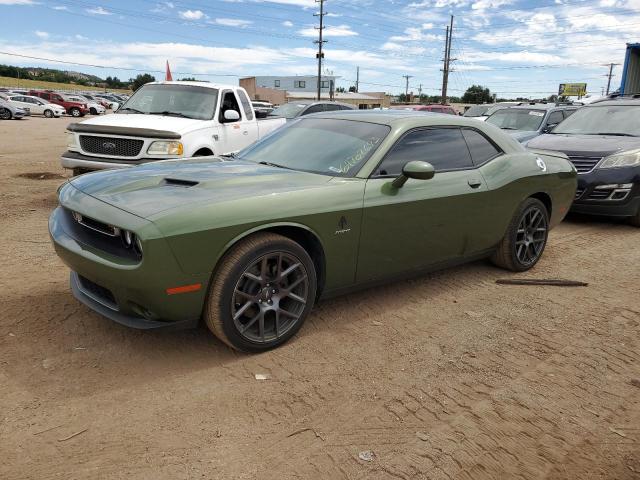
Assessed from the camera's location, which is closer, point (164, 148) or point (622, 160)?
point (164, 148)

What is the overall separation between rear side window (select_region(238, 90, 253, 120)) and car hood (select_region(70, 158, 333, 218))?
4.89 meters

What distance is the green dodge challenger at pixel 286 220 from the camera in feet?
9.61

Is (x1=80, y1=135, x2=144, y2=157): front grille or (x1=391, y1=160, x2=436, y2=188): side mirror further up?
(x1=391, y1=160, x2=436, y2=188): side mirror

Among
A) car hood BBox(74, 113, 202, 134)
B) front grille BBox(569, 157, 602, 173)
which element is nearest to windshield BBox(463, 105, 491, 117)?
front grille BBox(569, 157, 602, 173)

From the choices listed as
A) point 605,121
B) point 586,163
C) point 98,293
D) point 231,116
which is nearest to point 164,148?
point 231,116

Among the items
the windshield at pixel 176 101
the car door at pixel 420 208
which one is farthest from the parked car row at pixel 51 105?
the car door at pixel 420 208

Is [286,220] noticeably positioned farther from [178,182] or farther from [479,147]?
[479,147]

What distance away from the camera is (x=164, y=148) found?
6.70 metres

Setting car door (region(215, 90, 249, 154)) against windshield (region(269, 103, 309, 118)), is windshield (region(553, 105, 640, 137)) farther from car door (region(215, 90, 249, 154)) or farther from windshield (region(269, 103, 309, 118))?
windshield (region(269, 103, 309, 118))

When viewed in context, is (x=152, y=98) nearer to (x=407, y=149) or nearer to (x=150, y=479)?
(x=407, y=149)

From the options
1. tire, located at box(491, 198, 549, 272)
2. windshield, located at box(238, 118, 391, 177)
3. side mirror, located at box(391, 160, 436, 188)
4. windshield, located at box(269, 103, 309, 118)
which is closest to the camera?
side mirror, located at box(391, 160, 436, 188)

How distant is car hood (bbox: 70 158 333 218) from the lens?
304 centimetres

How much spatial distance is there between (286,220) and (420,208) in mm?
1195

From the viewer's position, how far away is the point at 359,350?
3.45 metres
